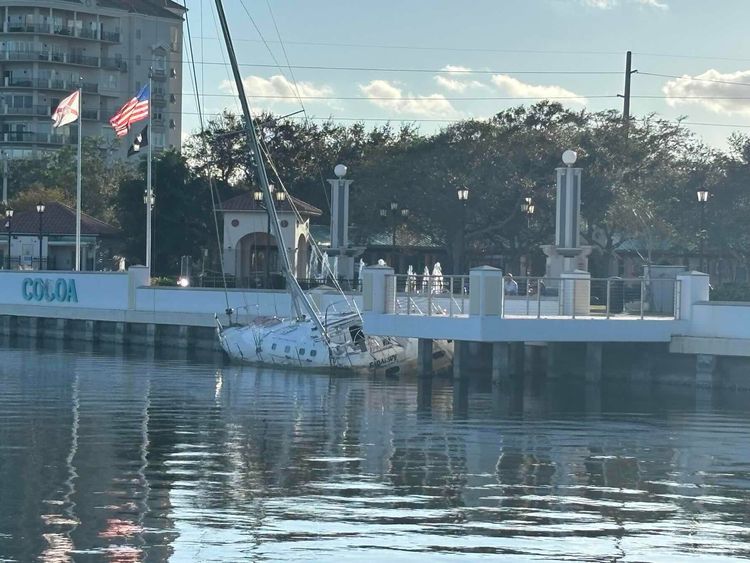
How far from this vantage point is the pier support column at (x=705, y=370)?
134 ft

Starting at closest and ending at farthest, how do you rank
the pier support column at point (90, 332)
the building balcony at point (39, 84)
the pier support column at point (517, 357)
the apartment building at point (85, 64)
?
1. the pier support column at point (517, 357)
2. the pier support column at point (90, 332)
3. the apartment building at point (85, 64)
4. the building balcony at point (39, 84)

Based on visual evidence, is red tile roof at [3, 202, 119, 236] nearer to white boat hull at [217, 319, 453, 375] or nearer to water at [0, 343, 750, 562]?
white boat hull at [217, 319, 453, 375]

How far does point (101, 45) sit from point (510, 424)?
119 m

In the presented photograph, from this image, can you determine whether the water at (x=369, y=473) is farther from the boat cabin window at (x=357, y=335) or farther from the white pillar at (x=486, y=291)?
the boat cabin window at (x=357, y=335)

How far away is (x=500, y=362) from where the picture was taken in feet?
137

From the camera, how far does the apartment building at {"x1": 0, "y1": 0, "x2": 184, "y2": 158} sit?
458 ft

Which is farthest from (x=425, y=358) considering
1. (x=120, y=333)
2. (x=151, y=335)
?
(x=120, y=333)

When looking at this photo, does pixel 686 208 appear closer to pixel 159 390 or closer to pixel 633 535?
pixel 159 390

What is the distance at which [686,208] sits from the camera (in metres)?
81.0

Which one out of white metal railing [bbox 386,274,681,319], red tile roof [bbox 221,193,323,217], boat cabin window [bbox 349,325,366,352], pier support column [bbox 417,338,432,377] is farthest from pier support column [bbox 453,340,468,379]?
red tile roof [bbox 221,193,323,217]

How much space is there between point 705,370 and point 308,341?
41.7 ft

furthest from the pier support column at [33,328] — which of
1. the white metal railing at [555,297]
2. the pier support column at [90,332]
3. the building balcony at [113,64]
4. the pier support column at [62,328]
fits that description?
the building balcony at [113,64]

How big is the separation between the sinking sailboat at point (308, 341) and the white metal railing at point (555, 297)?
9.52 ft

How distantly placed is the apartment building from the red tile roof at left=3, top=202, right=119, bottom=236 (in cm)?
4870
